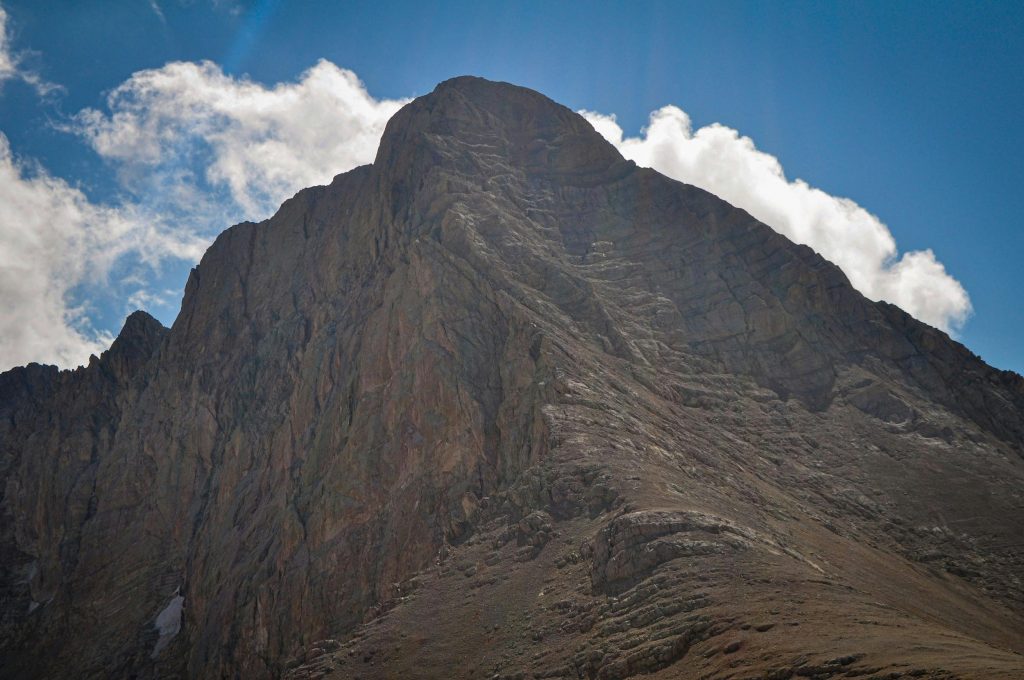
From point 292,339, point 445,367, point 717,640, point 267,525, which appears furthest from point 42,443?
point 717,640

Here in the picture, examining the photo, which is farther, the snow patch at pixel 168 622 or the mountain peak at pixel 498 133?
the mountain peak at pixel 498 133

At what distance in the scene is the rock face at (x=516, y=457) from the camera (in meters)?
37.8

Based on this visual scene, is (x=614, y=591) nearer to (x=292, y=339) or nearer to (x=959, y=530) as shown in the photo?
(x=959, y=530)

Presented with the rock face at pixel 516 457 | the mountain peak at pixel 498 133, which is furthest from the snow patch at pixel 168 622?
the mountain peak at pixel 498 133

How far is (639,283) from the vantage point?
75.8 metres

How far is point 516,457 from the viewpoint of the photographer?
5219 centimetres

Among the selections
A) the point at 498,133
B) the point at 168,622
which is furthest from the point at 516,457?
the point at 498,133

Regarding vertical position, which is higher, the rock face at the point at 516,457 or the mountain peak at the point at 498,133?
the mountain peak at the point at 498,133

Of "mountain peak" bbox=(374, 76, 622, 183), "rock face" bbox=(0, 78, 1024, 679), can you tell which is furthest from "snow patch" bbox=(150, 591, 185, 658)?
"mountain peak" bbox=(374, 76, 622, 183)

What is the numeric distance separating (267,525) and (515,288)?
27.4m

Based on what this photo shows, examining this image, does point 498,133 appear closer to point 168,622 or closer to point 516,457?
point 516,457

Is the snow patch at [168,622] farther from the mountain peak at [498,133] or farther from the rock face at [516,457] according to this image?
the mountain peak at [498,133]

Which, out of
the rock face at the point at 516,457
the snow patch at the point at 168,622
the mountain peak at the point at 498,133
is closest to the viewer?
the rock face at the point at 516,457

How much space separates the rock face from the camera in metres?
37.8
